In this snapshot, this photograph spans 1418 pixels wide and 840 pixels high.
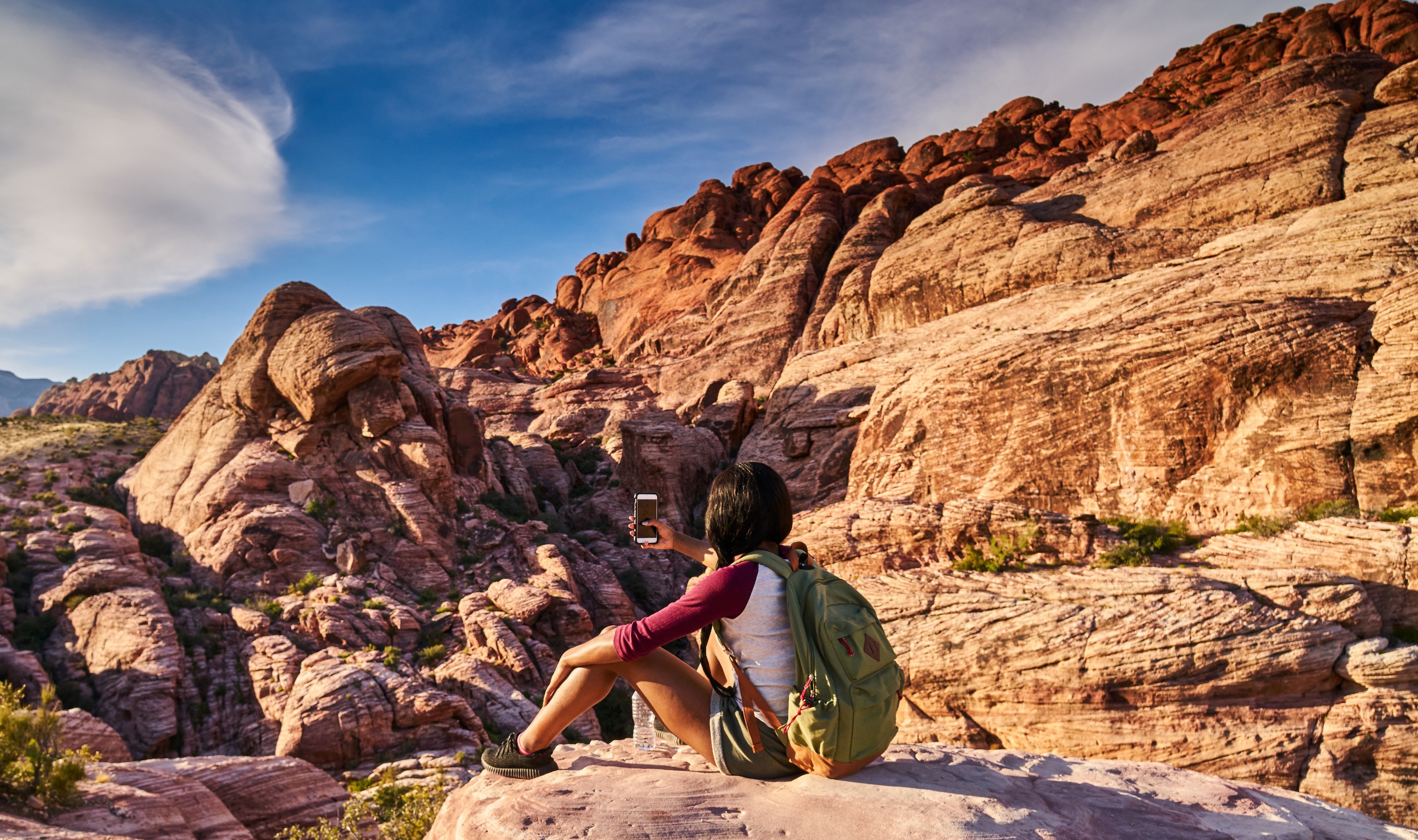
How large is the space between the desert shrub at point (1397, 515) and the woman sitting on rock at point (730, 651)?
14.5m

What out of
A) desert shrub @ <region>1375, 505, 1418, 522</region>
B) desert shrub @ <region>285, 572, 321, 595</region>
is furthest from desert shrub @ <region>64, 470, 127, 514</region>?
desert shrub @ <region>1375, 505, 1418, 522</region>

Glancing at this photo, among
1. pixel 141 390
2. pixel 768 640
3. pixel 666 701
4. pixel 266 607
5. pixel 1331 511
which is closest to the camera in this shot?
pixel 768 640

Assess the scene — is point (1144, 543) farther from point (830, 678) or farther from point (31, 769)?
point (31, 769)

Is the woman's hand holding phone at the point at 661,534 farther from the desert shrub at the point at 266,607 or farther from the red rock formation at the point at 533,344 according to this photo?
the red rock formation at the point at 533,344

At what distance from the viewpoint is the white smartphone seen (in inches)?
218

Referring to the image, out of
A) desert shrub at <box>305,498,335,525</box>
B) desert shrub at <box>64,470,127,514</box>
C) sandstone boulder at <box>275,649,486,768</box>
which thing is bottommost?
sandstone boulder at <box>275,649,486,768</box>

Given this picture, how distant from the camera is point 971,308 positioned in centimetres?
3041

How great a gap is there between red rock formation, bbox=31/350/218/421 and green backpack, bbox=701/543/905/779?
246 feet

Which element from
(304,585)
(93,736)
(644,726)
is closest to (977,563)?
(644,726)

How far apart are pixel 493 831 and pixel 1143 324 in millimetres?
19927

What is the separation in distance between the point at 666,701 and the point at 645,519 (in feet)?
5.43

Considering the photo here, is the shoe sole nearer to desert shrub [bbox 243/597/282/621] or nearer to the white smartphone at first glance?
the white smartphone

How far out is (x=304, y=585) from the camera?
22094 millimetres

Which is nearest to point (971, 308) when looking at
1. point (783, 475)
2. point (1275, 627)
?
point (783, 475)
